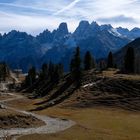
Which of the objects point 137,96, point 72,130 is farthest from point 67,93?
point 72,130

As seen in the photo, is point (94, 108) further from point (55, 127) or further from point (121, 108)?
point (55, 127)

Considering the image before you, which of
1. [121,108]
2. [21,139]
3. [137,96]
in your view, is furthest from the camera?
[137,96]

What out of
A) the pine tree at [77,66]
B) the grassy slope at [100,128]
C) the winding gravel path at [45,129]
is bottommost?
the grassy slope at [100,128]

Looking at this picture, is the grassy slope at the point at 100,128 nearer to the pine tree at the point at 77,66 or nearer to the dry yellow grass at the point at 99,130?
the dry yellow grass at the point at 99,130

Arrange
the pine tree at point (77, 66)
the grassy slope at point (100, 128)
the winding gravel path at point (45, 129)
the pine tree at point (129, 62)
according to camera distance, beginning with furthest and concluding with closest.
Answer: the pine tree at point (129, 62) < the pine tree at point (77, 66) < the winding gravel path at point (45, 129) < the grassy slope at point (100, 128)

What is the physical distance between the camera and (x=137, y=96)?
138m

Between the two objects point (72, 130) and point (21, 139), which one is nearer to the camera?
point (21, 139)

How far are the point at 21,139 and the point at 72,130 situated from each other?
48.3 ft

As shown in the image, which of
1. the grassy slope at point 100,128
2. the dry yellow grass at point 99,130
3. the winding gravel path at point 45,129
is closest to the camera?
the dry yellow grass at point 99,130

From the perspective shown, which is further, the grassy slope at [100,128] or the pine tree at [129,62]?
the pine tree at [129,62]

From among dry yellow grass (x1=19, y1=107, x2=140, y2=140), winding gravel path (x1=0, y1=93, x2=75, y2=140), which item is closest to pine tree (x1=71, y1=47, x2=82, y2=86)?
dry yellow grass (x1=19, y1=107, x2=140, y2=140)

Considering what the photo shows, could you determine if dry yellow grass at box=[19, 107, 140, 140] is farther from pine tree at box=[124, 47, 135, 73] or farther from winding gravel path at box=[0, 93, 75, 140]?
pine tree at box=[124, 47, 135, 73]

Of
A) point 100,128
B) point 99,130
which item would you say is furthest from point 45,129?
point 100,128

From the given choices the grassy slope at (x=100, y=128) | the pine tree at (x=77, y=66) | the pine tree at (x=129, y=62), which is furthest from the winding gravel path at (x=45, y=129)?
the pine tree at (x=129, y=62)
